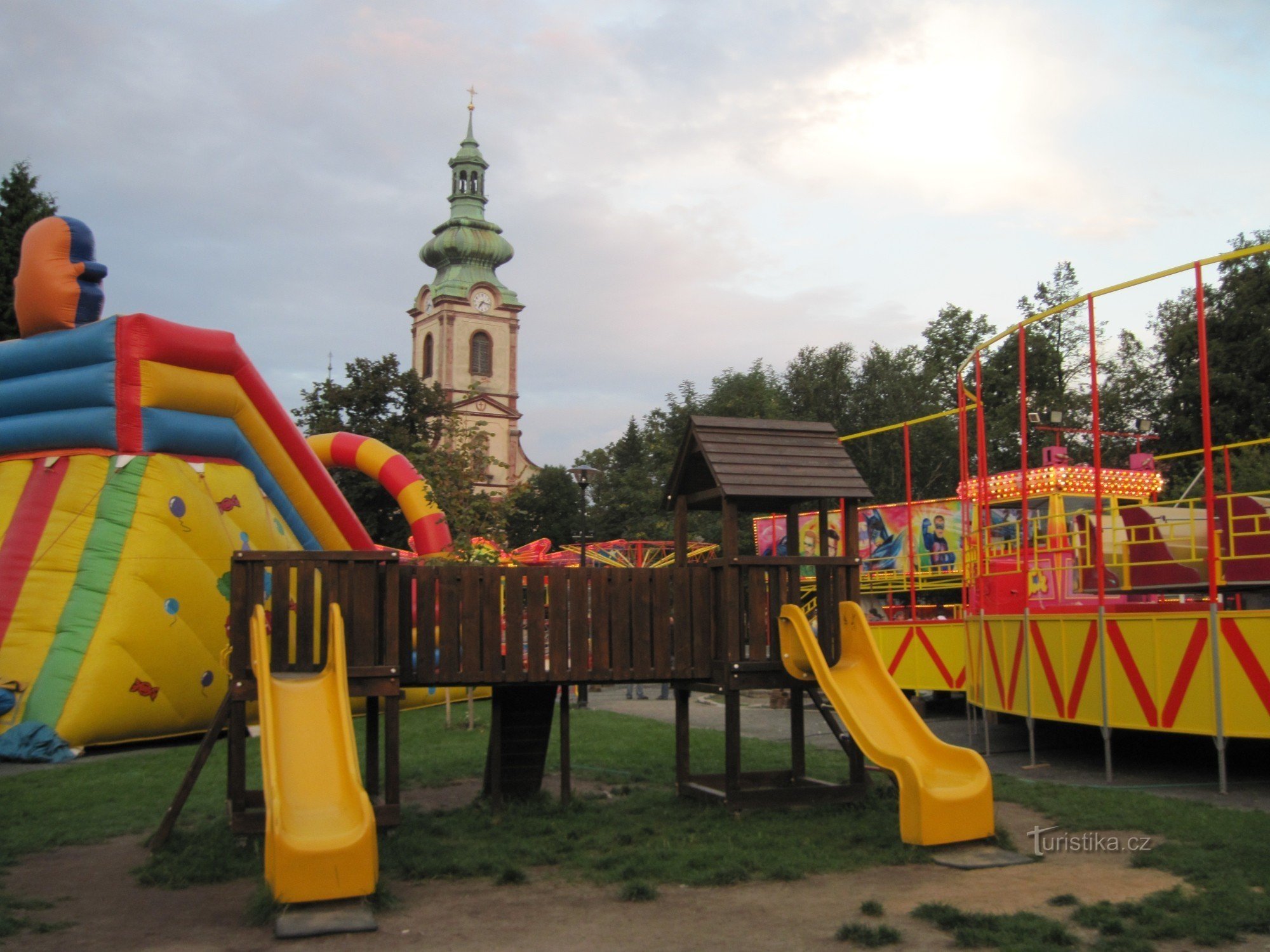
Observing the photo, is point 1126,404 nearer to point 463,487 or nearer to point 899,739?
point 463,487

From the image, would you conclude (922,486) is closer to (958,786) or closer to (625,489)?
(625,489)

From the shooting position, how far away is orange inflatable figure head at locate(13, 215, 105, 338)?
16.2 metres

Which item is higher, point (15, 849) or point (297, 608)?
point (297, 608)

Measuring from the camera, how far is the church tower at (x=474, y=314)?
3177 inches

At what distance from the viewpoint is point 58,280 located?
53.1ft

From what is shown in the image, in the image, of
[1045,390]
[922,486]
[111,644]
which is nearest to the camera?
[111,644]

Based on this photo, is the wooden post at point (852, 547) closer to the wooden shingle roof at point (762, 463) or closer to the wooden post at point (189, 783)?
the wooden shingle roof at point (762, 463)

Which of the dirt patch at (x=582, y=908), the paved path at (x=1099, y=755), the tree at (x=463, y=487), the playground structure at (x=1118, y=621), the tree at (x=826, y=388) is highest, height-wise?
the tree at (x=826, y=388)

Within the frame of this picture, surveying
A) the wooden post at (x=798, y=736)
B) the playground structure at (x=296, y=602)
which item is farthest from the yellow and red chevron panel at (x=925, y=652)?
the wooden post at (x=798, y=736)

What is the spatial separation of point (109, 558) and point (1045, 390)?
4150cm

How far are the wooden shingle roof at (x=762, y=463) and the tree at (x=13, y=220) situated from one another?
1007 inches

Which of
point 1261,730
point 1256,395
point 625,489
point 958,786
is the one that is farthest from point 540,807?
point 625,489

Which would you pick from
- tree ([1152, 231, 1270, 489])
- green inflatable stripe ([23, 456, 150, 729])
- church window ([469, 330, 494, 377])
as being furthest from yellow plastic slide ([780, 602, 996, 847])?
church window ([469, 330, 494, 377])

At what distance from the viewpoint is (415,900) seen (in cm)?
718
